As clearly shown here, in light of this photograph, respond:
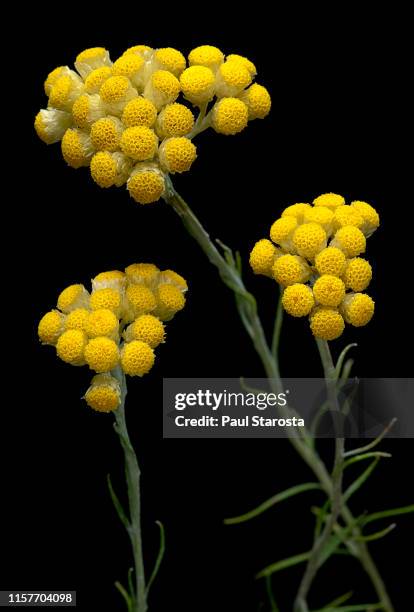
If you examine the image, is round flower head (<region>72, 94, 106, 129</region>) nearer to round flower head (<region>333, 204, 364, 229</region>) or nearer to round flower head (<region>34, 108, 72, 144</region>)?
round flower head (<region>34, 108, 72, 144</region>)

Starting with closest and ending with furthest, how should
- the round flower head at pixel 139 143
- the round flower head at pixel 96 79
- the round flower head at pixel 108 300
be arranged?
the round flower head at pixel 139 143
the round flower head at pixel 96 79
the round flower head at pixel 108 300

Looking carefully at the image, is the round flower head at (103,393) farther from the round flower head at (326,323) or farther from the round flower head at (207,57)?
the round flower head at (207,57)

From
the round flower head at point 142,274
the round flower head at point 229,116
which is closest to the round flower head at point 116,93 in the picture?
the round flower head at point 229,116

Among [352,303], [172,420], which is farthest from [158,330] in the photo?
[352,303]

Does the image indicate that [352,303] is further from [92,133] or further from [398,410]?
[92,133]

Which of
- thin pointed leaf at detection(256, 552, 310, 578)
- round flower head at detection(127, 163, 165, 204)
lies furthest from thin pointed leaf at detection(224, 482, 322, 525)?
round flower head at detection(127, 163, 165, 204)

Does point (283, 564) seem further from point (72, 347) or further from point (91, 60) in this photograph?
point (91, 60)
